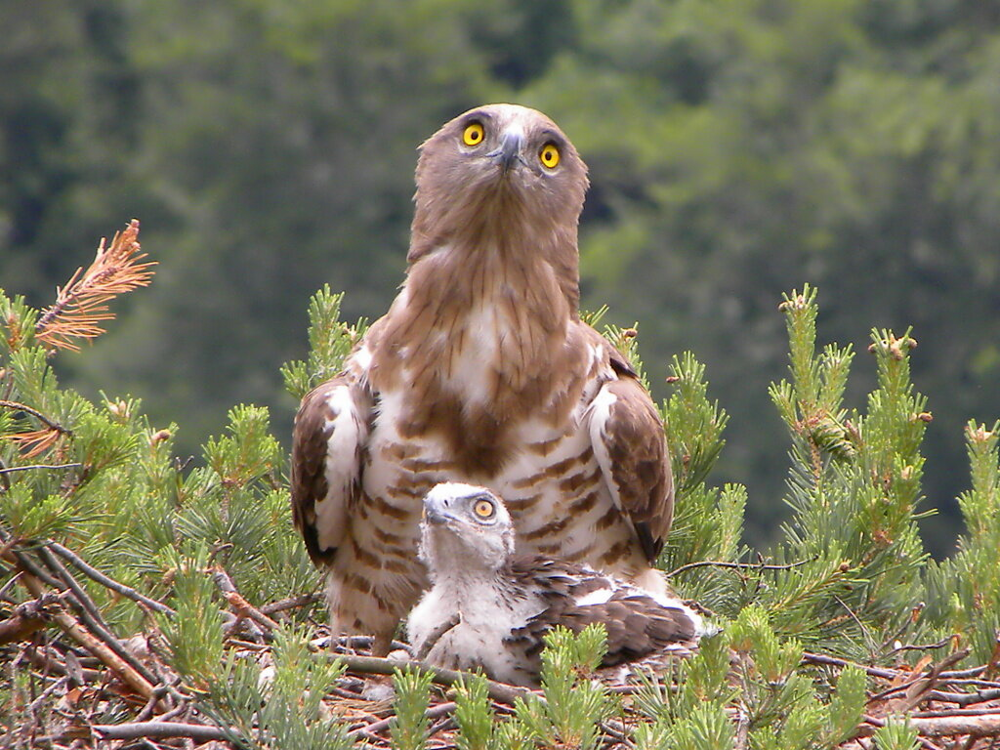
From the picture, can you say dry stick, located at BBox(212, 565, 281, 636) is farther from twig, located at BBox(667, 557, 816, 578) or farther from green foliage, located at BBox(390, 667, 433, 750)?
twig, located at BBox(667, 557, 816, 578)

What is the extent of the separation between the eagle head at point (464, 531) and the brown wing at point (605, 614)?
117 mm

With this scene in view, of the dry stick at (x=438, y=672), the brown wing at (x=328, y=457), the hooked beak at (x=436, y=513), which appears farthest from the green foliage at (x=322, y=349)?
the dry stick at (x=438, y=672)

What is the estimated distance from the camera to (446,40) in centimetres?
3078

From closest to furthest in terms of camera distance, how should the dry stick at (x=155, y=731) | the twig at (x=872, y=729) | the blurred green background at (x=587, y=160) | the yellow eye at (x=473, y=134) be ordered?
the dry stick at (x=155, y=731)
the twig at (x=872, y=729)
the yellow eye at (x=473, y=134)
the blurred green background at (x=587, y=160)

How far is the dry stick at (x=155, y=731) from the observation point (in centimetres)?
361

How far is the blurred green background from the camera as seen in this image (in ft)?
79.7

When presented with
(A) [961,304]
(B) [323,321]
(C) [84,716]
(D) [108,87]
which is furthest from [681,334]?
(C) [84,716]

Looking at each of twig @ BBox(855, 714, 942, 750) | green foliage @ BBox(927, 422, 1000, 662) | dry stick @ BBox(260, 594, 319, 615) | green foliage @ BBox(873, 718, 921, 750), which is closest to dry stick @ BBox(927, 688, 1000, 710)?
twig @ BBox(855, 714, 942, 750)

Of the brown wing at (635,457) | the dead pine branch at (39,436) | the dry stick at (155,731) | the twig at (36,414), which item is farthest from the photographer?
the brown wing at (635,457)

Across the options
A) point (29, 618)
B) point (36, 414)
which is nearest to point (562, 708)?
point (29, 618)

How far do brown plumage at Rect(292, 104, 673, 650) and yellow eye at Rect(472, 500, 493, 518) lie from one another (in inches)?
10.3

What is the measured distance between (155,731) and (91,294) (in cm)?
144

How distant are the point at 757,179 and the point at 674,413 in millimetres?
22873

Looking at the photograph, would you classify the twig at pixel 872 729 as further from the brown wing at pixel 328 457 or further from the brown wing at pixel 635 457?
the brown wing at pixel 328 457
